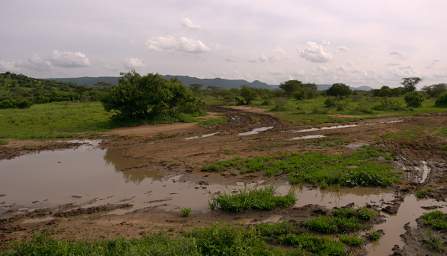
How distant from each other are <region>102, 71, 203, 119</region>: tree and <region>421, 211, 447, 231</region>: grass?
68.7ft

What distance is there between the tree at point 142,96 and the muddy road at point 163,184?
16.6ft

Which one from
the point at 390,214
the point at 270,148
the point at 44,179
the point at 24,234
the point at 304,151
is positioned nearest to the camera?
the point at 24,234

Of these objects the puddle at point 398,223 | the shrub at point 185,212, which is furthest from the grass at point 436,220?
the shrub at point 185,212

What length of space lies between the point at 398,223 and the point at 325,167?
4573mm

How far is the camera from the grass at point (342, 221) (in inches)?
301

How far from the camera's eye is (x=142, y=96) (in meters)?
26.3

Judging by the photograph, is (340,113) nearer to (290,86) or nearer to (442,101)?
(442,101)

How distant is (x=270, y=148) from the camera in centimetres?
1717

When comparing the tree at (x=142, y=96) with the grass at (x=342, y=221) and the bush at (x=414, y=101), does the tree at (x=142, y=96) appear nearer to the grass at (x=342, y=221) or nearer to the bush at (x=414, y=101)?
the grass at (x=342, y=221)

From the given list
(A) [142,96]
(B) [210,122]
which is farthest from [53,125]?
(B) [210,122]

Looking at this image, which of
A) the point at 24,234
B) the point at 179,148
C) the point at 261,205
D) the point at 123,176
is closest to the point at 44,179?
the point at 123,176

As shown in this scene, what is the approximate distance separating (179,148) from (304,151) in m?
5.84

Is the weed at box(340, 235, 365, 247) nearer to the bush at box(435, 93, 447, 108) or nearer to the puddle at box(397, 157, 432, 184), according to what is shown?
the puddle at box(397, 157, 432, 184)

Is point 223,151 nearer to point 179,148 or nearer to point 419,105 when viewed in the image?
point 179,148
